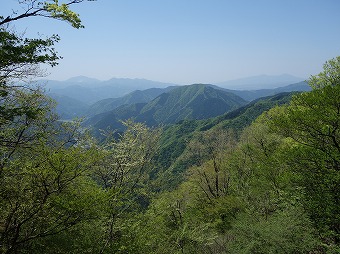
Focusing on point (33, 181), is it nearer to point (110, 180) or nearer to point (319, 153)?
point (110, 180)

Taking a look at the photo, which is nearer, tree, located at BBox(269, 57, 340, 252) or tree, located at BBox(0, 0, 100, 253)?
tree, located at BBox(0, 0, 100, 253)

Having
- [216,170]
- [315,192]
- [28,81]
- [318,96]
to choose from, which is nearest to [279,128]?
[318,96]

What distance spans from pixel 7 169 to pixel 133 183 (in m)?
8.91

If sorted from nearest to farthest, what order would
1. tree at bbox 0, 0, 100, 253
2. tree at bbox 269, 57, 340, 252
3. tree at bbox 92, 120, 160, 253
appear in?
tree at bbox 0, 0, 100, 253
tree at bbox 269, 57, 340, 252
tree at bbox 92, 120, 160, 253

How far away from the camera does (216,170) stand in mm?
36250

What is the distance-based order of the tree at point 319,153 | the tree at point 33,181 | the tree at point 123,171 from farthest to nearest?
the tree at point 123,171, the tree at point 319,153, the tree at point 33,181

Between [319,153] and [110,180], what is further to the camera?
[110,180]

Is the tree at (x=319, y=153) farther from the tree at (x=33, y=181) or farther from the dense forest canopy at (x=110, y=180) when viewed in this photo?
the tree at (x=33, y=181)

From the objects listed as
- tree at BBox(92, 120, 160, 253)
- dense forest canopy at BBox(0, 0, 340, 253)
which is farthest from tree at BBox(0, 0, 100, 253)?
tree at BBox(92, 120, 160, 253)

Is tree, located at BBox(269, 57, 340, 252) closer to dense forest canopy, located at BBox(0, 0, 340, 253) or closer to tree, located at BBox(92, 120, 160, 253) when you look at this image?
dense forest canopy, located at BBox(0, 0, 340, 253)

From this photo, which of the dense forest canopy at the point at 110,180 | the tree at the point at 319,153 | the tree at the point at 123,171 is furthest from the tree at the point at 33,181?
the tree at the point at 319,153

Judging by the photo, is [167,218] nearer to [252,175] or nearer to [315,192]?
[252,175]

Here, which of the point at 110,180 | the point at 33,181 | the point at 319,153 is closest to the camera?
the point at 33,181

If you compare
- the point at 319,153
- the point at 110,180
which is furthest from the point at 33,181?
the point at 319,153
